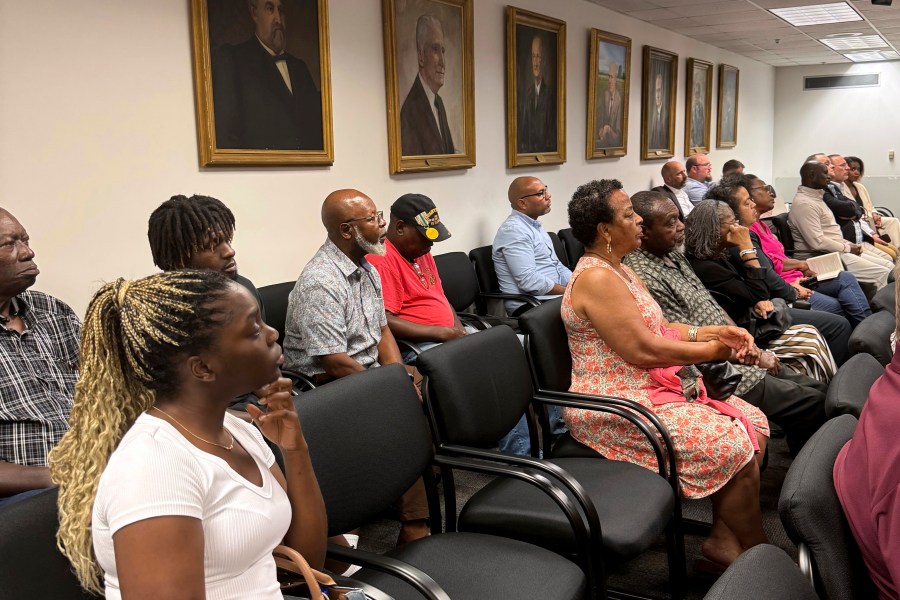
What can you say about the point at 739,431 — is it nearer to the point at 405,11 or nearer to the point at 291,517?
the point at 291,517

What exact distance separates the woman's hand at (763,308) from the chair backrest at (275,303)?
2334 millimetres

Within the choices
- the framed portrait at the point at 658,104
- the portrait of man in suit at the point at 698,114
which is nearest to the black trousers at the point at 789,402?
the framed portrait at the point at 658,104

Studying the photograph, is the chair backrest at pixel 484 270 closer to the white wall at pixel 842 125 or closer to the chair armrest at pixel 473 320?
the chair armrest at pixel 473 320

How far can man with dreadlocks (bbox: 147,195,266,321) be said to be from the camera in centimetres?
261

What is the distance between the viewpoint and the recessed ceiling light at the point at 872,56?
10.9m

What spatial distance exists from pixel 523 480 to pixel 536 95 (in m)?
4.36

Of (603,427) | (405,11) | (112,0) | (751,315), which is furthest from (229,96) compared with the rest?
(751,315)

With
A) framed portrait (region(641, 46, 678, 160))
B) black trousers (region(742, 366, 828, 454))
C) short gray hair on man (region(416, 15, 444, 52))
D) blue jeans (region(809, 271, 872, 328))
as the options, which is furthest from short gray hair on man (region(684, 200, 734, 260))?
framed portrait (region(641, 46, 678, 160))

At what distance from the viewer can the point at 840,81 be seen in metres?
12.2

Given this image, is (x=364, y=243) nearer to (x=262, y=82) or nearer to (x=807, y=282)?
(x=262, y=82)

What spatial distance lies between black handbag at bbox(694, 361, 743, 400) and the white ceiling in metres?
4.82

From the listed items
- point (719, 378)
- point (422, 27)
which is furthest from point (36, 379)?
point (422, 27)

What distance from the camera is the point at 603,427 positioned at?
2.59 m

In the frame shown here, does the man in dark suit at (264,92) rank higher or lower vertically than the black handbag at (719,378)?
higher
